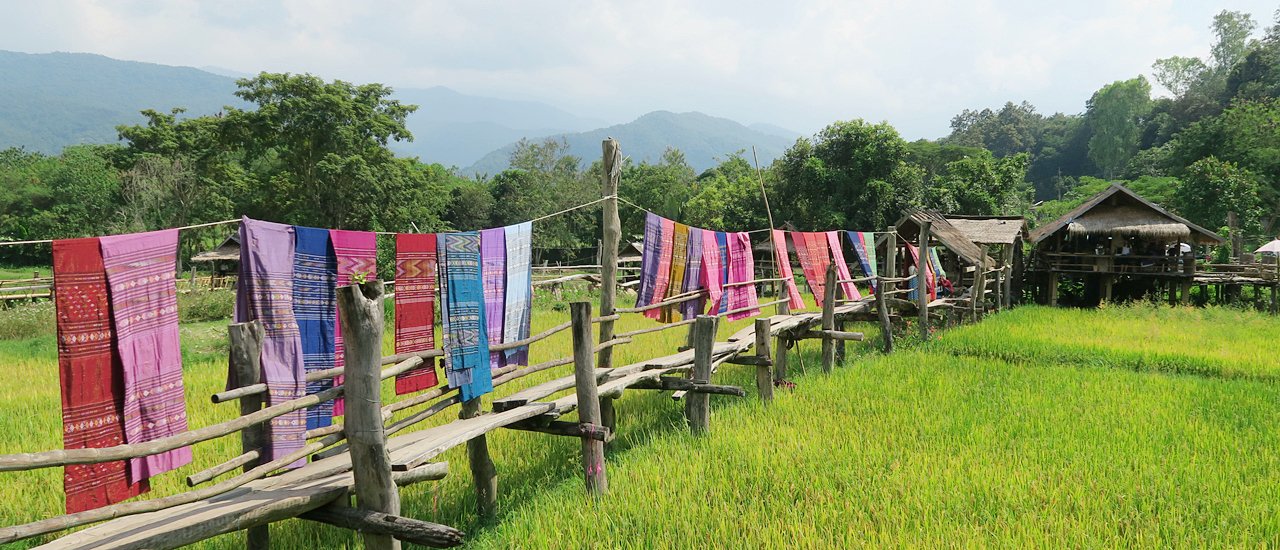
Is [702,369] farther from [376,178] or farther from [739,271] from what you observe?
[376,178]

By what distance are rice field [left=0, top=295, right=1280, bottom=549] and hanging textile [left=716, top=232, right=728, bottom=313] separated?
114 centimetres

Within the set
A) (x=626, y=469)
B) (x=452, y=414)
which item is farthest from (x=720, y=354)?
(x=452, y=414)

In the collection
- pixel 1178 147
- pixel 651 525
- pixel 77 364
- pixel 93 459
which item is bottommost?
pixel 651 525

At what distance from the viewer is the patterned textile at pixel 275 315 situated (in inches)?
129

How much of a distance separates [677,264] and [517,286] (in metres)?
2.50

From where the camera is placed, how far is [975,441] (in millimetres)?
5461

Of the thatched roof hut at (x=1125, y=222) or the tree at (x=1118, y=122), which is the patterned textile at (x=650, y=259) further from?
the tree at (x=1118, y=122)

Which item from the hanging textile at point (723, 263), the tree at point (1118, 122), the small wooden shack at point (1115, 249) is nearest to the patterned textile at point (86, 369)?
the hanging textile at point (723, 263)

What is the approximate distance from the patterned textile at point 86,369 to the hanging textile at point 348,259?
1076 mm

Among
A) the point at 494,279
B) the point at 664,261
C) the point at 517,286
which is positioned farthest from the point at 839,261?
the point at 494,279

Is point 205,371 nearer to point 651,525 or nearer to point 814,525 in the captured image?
point 651,525

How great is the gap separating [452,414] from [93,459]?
4.44 metres

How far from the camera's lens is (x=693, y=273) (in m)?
7.16

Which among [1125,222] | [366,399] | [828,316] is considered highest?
[1125,222]
